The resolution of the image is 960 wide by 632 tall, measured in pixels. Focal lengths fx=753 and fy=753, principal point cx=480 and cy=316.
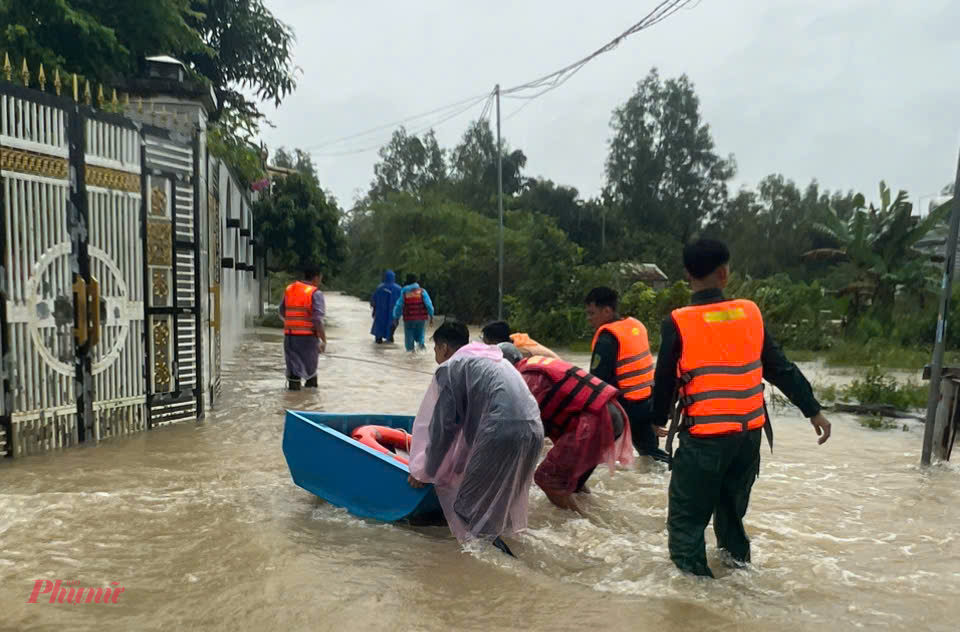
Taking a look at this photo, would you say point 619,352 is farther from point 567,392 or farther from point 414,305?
point 414,305

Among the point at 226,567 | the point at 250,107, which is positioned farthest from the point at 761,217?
the point at 226,567

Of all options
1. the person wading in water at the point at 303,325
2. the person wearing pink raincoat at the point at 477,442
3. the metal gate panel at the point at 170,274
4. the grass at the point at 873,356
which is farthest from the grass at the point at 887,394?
the metal gate panel at the point at 170,274

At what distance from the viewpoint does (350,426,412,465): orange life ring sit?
5281 mm

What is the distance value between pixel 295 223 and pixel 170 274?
648 inches

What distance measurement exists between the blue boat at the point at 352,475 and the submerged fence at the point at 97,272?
2323 millimetres

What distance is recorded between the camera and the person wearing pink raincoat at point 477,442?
424cm

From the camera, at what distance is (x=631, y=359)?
611 centimetres

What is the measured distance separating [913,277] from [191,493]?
731 inches

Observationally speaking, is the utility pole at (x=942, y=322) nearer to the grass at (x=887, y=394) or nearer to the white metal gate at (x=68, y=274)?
the grass at (x=887, y=394)

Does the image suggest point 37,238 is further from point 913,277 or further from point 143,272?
point 913,277

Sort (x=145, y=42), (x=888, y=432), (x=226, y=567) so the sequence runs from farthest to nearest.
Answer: (x=145, y=42)
(x=888, y=432)
(x=226, y=567)

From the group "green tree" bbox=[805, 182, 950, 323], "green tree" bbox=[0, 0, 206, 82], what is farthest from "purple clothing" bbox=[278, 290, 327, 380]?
"green tree" bbox=[805, 182, 950, 323]

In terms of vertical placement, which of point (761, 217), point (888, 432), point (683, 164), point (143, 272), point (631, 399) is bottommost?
point (888, 432)

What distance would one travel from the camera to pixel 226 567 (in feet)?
13.4
